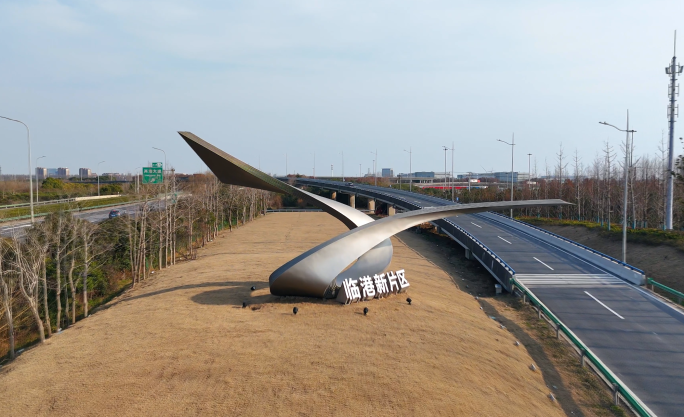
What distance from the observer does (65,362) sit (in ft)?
45.2

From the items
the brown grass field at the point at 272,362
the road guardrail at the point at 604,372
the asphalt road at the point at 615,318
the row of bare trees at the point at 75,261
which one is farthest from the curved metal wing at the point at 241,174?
the asphalt road at the point at 615,318

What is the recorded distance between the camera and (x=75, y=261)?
21.1m

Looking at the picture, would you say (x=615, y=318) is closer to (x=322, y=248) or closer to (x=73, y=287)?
(x=322, y=248)

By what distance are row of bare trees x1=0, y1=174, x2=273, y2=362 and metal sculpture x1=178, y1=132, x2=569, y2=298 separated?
6.99 m

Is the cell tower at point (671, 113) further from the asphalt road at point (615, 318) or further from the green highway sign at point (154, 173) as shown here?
the green highway sign at point (154, 173)

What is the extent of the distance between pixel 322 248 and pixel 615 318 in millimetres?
12878

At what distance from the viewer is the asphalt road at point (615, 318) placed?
14094 mm

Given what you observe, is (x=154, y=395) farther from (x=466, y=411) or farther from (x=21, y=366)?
(x=466, y=411)

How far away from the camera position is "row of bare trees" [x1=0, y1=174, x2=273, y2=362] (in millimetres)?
16672

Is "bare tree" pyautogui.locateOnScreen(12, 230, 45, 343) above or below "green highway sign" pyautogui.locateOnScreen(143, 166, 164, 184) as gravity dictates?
below

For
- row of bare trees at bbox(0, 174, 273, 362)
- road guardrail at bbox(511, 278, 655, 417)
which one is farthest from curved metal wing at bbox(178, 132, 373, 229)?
road guardrail at bbox(511, 278, 655, 417)

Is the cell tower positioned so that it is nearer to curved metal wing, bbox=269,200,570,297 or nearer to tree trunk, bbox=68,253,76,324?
curved metal wing, bbox=269,200,570,297

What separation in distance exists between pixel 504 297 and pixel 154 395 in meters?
19.8

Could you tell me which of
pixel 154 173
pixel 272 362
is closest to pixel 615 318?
pixel 272 362
